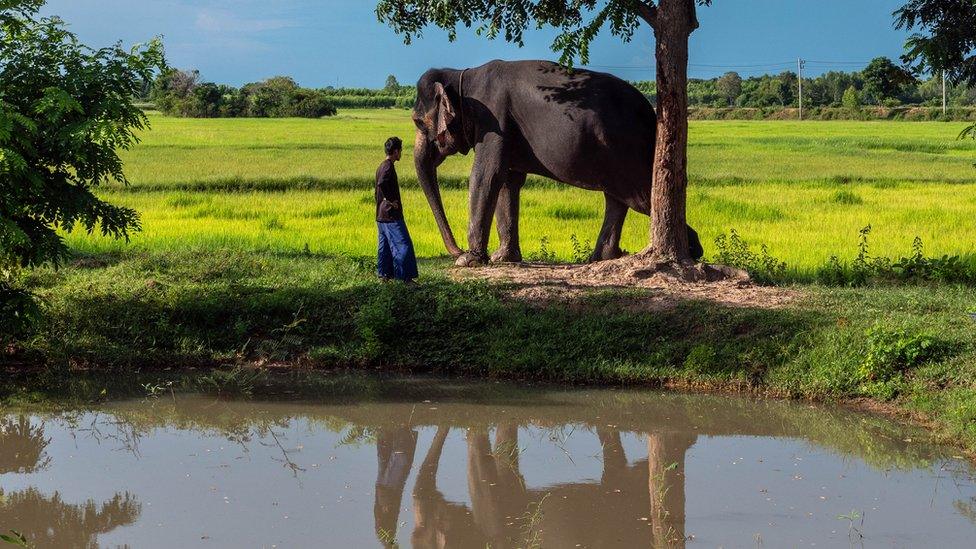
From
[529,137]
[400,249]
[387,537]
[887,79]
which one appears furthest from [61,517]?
[887,79]

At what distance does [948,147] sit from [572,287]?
86.9ft

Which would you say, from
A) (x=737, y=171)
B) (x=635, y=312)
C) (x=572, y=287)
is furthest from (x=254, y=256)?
(x=737, y=171)

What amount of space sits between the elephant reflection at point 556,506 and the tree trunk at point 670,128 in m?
3.61

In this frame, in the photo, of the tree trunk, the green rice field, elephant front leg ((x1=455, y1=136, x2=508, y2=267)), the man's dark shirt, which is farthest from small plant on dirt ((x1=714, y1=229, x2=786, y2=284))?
the man's dark shirt

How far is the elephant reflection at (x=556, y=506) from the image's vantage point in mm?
5832

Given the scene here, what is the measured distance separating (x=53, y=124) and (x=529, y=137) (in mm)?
4421

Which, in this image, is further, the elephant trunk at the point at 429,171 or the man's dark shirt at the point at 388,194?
the elephant trunk at the point at 429,171

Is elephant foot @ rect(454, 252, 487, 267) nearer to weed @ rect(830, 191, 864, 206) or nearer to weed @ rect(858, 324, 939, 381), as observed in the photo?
weed @ rect(858, 324, 939, 381)

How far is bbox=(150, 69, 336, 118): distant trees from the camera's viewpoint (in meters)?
51.8

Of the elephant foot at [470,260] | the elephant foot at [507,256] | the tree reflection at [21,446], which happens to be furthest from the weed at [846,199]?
the tree reflection at [21,446]

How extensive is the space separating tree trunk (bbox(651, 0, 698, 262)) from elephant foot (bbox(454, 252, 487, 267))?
1769 mm

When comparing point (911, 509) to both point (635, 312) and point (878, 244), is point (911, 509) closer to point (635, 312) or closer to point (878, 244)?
point (635, 312)

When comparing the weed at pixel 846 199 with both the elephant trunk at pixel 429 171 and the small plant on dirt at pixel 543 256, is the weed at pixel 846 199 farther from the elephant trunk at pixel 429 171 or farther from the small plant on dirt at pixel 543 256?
the elephant trunk at pixel 429 171

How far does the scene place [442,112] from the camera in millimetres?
11875
